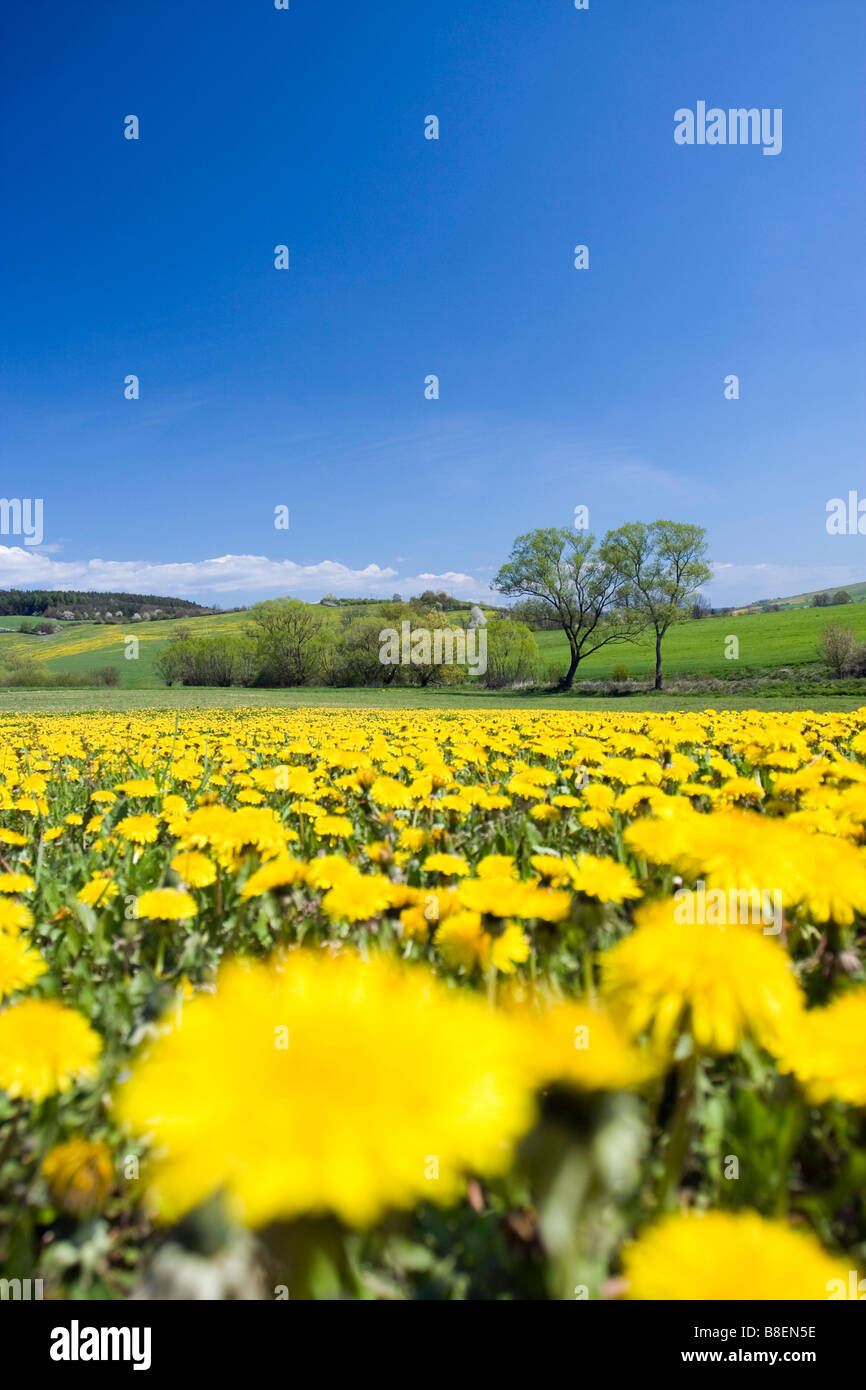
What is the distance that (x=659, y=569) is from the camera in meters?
43.3

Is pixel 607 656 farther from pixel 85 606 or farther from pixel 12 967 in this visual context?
pixel 85 606

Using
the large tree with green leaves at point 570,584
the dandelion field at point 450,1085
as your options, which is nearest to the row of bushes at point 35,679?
the large tree with green leaves at point 570,584

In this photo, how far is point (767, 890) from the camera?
1306 mm

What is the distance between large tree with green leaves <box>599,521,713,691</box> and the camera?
42.8 m

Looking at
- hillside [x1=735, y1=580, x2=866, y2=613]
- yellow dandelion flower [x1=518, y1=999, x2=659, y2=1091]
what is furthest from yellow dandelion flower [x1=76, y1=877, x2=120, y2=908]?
hillside [x1=735, y1=580, x2=866, y2=613]

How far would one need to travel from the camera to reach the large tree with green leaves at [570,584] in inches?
1762

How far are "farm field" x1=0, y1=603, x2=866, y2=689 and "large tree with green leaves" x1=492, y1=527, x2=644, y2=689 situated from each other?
4.71 meters

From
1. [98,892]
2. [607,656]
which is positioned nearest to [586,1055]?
[98,892]

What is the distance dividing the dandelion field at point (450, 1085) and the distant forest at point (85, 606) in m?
114

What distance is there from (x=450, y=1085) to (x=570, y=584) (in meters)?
47.3

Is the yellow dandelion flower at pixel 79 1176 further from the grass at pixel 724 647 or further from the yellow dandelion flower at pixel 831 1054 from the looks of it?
the grass at pixel 724 647

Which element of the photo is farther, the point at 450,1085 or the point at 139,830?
the point at 139,830

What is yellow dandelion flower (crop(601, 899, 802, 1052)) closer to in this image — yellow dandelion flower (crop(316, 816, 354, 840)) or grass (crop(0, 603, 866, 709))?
yellow dandelion flower (crop(316, 816, 354, 840))

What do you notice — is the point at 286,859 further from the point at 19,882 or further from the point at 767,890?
the point at 767,890
